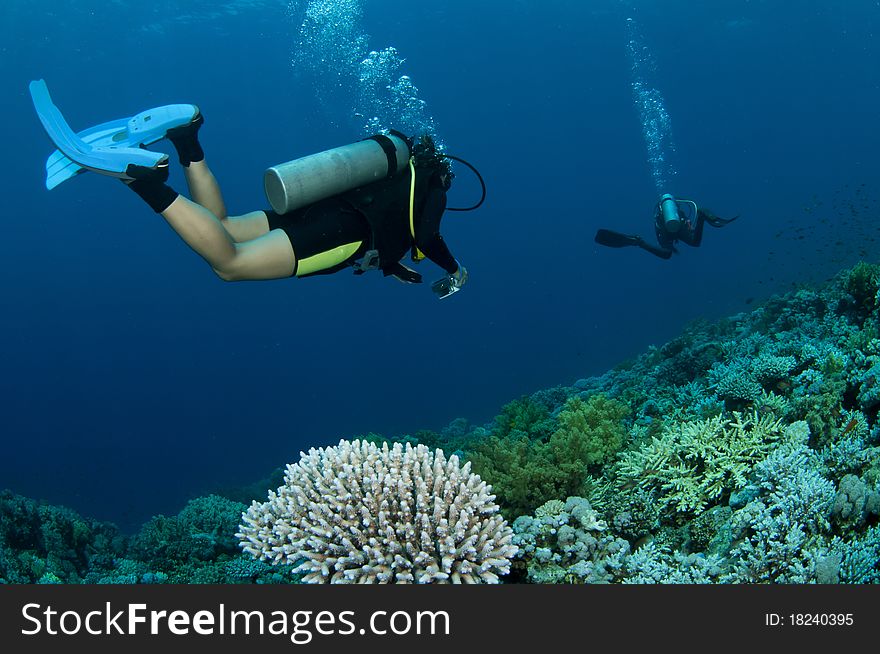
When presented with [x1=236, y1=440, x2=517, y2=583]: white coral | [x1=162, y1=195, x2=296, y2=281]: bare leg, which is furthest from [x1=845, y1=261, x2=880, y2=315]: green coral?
[x1=162, y1=195, x2=296, y2=281]: bare leg

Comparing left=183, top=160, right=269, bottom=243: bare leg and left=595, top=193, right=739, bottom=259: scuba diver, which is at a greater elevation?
left=595, top=193, right=739, bottom=259: scuba diver

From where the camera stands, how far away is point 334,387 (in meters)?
89.3

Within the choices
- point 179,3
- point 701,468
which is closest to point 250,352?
point 179,3

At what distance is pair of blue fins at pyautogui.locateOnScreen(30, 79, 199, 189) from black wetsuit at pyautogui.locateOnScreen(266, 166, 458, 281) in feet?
4.20

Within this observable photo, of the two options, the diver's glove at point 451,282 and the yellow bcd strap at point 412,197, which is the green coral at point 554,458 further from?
the yellow bcd strap at point 412,197

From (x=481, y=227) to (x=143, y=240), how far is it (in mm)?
56076

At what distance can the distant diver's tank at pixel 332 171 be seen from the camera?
4.78 meters

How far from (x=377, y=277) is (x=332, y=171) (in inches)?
3669

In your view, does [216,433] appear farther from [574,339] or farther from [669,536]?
[669,536]

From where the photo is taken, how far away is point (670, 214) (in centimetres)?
1414

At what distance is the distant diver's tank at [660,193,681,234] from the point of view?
1398cm

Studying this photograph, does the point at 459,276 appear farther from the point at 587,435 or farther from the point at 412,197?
the point at 587,435

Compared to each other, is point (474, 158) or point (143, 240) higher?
point (474, 158)

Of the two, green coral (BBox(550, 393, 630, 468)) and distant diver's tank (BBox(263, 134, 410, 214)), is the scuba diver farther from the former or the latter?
distant diver's tank (BBox(263, 134, 410, 214))
